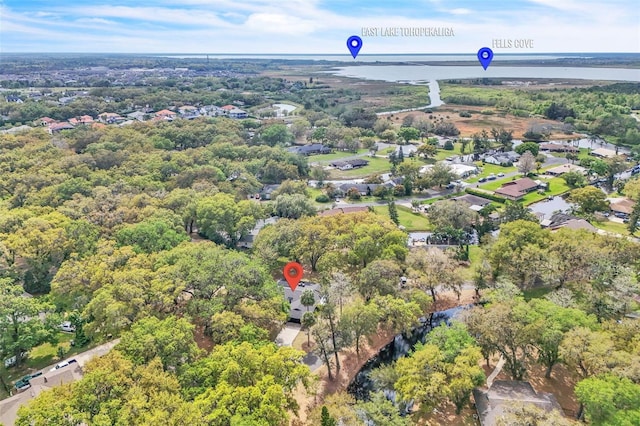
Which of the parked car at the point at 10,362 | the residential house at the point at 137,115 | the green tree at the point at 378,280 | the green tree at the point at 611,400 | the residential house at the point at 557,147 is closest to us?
the green tree at the point at 611,400

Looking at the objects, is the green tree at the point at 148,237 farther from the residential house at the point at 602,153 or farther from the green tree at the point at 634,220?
the residential house at the point at 602,153

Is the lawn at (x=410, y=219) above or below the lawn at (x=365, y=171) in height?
below

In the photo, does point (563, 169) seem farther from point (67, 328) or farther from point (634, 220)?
point (67, 328)

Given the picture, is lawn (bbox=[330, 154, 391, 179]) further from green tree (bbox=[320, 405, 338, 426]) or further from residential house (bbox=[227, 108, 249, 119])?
residential house (bbox=[227, 108, 249, 119])

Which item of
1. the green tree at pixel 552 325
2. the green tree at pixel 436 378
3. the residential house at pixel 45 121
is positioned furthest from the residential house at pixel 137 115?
the green tree at pixel 552 325

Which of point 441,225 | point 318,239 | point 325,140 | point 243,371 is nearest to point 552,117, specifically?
point 325,140

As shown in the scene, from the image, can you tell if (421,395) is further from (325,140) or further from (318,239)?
(325,140)

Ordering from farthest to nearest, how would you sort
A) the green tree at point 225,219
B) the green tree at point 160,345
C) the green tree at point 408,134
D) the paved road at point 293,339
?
the green tree at point 408,134 → the green tree at point 225,219 → the paved road at point 293,339 → the green tree at point 160,345
